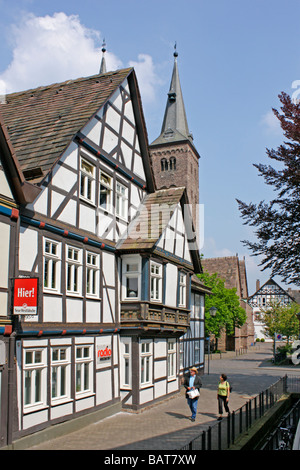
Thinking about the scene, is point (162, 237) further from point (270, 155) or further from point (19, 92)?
point (19, 92)

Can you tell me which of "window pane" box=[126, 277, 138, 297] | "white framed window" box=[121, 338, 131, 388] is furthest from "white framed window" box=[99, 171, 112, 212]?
"white framed window" box=[121, 338, 131, 388]

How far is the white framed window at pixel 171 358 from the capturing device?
65.1 ft

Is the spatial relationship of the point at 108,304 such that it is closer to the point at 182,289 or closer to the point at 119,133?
the point at 182,289

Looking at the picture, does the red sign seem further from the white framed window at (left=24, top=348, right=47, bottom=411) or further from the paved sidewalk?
the paved sidewalk

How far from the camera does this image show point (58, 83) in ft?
60.4

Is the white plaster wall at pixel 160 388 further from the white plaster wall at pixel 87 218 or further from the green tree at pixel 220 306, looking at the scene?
the green tree at pixel 220 306

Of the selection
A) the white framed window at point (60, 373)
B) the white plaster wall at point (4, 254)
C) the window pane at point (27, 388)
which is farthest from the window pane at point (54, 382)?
the white plaster wall at point (4, 254)

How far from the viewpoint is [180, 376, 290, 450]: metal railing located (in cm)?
912

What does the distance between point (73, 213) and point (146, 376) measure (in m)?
6.96

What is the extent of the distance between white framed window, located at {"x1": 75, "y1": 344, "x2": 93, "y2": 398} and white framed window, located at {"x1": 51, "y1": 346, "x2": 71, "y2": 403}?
0.53m

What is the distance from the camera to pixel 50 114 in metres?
15.7

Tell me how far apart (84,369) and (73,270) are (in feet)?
9.92

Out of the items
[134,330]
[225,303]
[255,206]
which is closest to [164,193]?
[255,206]

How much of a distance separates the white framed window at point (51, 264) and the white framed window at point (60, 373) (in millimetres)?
1674
